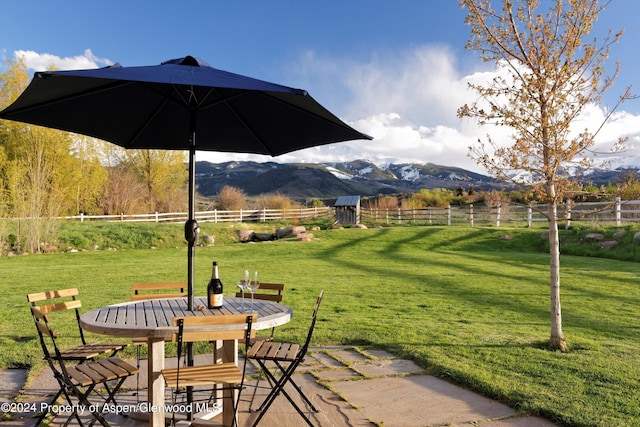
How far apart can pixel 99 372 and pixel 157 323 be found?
0.54 meters

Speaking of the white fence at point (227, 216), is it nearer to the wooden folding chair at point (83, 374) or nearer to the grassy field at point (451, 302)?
the grassy field at point (451, 302)

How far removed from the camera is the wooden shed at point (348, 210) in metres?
29.8

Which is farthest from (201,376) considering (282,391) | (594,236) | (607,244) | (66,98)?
(594,236)

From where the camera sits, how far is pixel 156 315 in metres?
3.29

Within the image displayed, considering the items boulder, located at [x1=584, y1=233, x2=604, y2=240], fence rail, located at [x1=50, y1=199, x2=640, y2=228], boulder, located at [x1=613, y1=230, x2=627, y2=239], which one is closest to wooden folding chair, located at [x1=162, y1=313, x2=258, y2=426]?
boulder, located at [x1=613, y1=230, x2=627, y2=239]

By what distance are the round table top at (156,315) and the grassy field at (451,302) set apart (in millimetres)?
1743

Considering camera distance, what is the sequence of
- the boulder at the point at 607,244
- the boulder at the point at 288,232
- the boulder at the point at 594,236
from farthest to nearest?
the boulder at the point at 288,232, the boulder at the point at 594,236, the boulder at the point at 607,244

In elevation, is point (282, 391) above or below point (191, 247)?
below

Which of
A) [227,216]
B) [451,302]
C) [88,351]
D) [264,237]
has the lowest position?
[451,302]

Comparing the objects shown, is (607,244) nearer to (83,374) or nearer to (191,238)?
(191,238)

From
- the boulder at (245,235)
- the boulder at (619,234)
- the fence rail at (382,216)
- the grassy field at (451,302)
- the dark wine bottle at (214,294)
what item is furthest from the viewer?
the fence rail at (382,216)

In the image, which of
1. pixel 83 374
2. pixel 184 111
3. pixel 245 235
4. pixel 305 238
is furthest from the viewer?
pixel 245 235

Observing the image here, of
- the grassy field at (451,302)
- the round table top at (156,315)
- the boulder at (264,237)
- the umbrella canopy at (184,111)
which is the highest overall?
the umbrella canopy at (184,111)

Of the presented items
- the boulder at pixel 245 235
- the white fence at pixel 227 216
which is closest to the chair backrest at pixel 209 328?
the boulder at pixel 245 235
